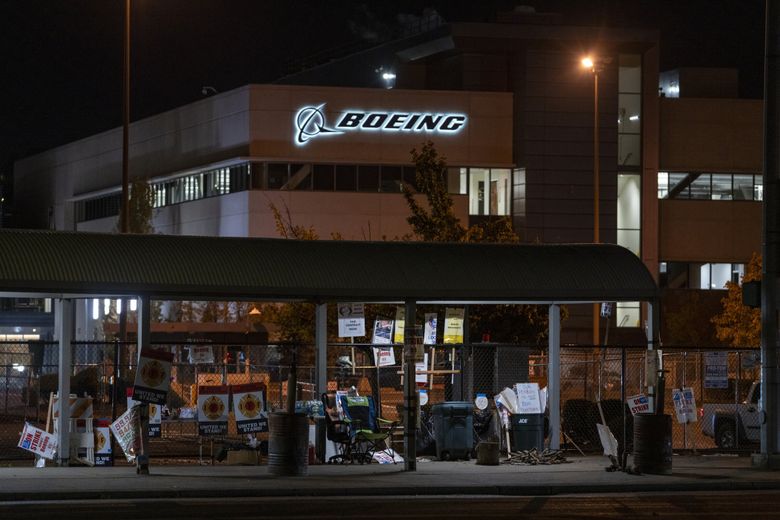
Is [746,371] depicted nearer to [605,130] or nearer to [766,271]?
[605,130]

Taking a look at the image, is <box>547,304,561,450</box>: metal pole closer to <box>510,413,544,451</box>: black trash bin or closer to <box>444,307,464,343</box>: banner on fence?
<box>510,413,544,451</box>: black trash bin

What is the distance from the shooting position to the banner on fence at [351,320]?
25.5m

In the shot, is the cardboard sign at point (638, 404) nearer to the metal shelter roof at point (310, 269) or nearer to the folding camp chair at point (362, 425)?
the metal shelter roof at point (310, 269)

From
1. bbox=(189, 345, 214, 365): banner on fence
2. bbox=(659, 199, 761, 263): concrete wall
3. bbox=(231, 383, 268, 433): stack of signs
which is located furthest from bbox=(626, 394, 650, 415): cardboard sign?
bbox=(659, 199, 761, 263): concrete wall

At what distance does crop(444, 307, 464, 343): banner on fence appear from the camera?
29.4 meters

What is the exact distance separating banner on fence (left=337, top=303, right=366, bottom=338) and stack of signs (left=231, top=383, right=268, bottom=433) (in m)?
2.70

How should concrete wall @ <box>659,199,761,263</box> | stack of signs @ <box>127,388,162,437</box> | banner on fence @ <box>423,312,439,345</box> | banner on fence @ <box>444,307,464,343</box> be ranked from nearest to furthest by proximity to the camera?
stack of signs @ <box>127,388,162,437</box> < banner on fence @ <box>444,307,464,343</box> < banner on fence @ <box>423,312,439,345</box> < concrete wall @ <box>659,199,761,263</box>

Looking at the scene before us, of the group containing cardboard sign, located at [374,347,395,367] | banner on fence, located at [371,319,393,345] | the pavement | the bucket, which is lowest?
the pavement

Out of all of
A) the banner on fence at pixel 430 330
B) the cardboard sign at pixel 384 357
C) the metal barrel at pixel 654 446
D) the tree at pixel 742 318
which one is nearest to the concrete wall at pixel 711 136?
the tree at pixel 742 318

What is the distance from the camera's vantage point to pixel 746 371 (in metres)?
50.6

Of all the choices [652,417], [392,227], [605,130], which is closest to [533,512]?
[652,417]

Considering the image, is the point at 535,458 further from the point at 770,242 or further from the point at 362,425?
the point at 770,242

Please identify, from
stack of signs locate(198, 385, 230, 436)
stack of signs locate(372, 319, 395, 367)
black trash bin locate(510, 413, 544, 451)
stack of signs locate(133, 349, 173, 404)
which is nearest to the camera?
stack of signs locate(133, 349, 173, 404)

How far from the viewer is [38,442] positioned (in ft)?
74.5
